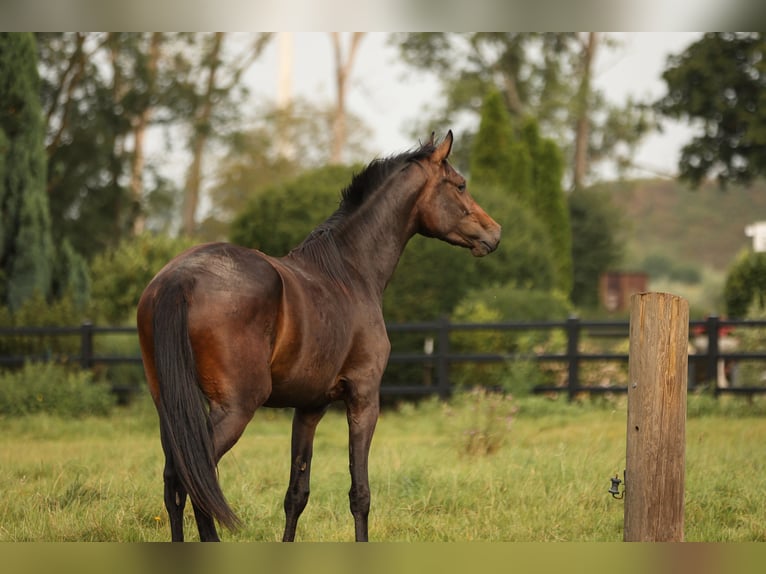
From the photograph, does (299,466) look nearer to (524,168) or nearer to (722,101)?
(524,168)

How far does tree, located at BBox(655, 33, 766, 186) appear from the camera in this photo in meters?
24.8

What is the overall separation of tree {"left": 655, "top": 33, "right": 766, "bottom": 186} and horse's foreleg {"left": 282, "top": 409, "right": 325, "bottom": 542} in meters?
20.8

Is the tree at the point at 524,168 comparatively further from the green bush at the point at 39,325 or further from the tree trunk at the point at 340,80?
the tree trunk at the point at 340,80

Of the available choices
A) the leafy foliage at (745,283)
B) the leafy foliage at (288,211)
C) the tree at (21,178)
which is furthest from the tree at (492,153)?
the tree at (21,178)

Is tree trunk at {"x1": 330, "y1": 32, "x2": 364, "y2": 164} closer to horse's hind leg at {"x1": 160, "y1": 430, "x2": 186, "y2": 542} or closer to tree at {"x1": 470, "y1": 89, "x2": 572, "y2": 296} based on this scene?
tree at {"x1": 470, "y1": 89, "x2": 572, "y2": 296}

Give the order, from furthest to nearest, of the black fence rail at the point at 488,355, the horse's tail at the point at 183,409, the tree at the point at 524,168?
the tree at the point at 524,168 → the black fence rail at the point at 488,355 → the horse's tail at the point at 183,409

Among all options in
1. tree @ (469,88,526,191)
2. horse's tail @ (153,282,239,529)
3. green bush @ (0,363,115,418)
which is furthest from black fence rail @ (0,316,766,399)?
horse's tail @ (153,282,239,529)

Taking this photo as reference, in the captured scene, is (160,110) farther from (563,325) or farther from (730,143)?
(563,325)

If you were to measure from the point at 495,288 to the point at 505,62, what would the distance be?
2521 centimetres

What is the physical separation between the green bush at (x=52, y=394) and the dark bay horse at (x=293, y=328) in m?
8.27

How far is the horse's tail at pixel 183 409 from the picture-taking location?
4.86 m

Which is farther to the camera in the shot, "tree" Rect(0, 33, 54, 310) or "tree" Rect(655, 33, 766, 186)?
"tree" Rect(655, 33, 766, 186)

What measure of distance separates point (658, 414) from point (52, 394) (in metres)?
10.00

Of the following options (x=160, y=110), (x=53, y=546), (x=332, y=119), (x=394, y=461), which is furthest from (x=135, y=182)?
(x=53, y=546)
